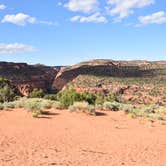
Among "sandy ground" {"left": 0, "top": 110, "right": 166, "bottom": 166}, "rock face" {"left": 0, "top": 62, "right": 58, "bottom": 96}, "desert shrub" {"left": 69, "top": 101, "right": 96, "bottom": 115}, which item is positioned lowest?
"sandy ground" {"left": 0, "top": 110, "right": 166, "bottom": 166}

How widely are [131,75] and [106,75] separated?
6177 millimetres

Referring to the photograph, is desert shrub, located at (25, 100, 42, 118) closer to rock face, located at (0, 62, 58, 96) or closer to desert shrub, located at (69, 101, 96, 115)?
desert shrub, located at (69, 101, 96, 115)

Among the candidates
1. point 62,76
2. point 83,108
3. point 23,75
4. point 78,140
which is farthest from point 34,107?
point 62,76

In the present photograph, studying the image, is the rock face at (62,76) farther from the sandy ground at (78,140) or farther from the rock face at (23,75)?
the sandy ground at (78,140)

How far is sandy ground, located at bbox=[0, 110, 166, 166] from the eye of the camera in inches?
451

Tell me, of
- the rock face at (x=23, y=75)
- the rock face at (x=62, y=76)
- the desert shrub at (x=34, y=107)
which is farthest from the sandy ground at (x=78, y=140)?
the rock face at (x=23, y=75)

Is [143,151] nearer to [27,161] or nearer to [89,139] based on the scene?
[89,139]

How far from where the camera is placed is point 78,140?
576 inches

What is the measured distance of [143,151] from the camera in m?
13.6

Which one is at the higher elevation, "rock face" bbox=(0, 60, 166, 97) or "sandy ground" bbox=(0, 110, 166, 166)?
"rock face" bbox=(0, 60, 166, 97)

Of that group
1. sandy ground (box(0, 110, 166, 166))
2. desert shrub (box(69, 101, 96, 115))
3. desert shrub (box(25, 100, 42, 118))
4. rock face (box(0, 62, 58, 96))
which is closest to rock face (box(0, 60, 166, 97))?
rock face (box(0, 62, 58, 96))

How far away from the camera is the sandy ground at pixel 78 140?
11.4m

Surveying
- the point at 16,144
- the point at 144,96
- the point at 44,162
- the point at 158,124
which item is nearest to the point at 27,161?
the point at 44,162

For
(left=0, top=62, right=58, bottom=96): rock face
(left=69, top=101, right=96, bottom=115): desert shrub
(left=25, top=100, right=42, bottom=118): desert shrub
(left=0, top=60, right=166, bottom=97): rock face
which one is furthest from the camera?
(left=0, top=62, right=58, bottom=96): rock face
